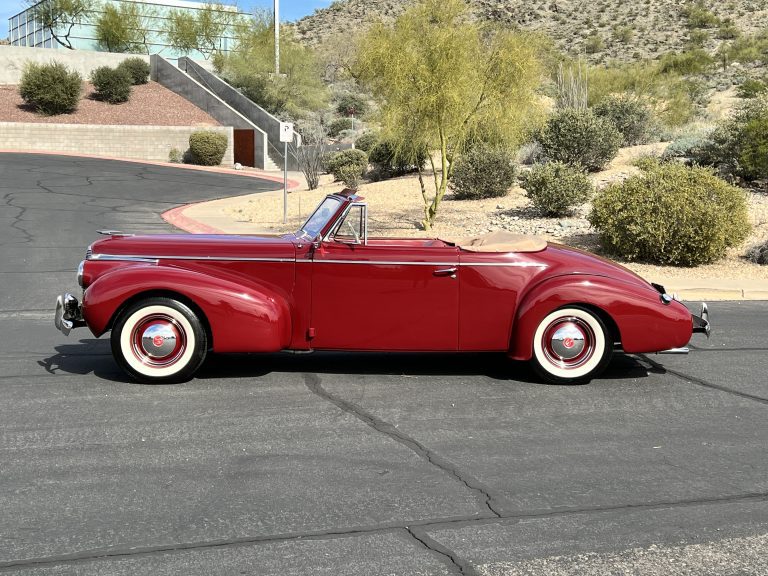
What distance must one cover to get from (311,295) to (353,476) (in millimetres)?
2380

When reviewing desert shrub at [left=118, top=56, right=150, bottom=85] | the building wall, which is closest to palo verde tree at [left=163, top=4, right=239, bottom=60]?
the building wall

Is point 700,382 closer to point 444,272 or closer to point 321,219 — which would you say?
point 444,272

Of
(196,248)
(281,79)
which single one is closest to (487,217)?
(196,248)

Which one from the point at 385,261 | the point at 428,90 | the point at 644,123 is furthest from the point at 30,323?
the point at 644,123

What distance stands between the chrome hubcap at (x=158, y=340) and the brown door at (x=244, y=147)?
1515 inches

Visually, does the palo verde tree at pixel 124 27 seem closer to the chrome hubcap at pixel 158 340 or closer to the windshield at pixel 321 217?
the windshield at pixel 321 217

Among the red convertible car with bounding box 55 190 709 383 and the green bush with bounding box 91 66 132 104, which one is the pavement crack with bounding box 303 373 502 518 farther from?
the green bush with bounding box 91 66 132 104

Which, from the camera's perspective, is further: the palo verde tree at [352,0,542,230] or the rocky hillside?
the rocky hillside

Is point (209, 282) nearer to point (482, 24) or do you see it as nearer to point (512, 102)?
point (512, 102)

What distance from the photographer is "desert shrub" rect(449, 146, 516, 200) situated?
2177 cm

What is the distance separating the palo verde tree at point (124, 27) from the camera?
57.8 meters

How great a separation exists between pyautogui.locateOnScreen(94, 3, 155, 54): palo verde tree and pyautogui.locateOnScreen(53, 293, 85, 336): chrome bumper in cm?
5495

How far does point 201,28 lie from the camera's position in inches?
2406

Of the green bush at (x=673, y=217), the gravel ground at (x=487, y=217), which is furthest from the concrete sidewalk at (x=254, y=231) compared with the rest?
the green bush at (x=673, y=217)
